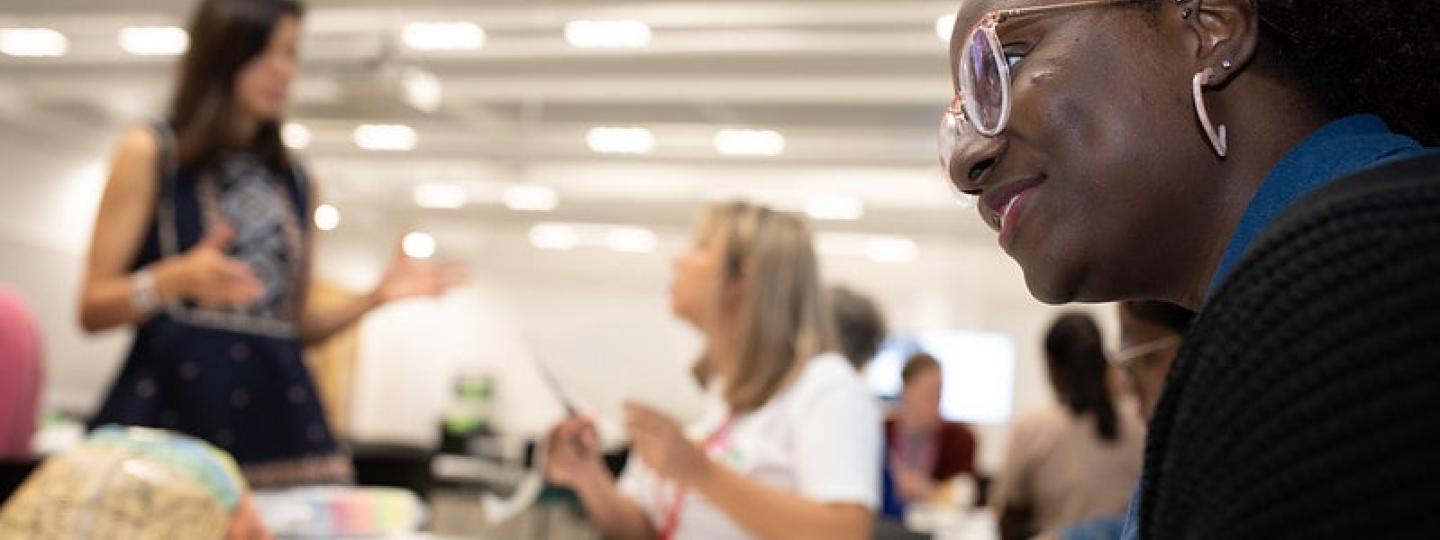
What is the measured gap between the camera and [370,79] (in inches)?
361

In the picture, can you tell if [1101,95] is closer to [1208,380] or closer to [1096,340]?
[1208,380]

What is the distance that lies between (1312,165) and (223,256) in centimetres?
174

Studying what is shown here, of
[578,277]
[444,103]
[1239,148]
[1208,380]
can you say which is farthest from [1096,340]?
[578,277]

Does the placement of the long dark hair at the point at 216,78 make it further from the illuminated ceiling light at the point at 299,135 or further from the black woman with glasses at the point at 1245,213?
the illuminated ceiling light at the point at 299,135

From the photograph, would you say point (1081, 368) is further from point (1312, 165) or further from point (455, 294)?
point (455, 294)

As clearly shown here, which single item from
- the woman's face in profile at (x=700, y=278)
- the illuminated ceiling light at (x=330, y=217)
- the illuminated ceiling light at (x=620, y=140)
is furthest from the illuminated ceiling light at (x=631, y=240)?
the woman's face in profile at (x=700, y=278)

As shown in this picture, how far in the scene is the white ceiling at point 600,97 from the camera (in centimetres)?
869

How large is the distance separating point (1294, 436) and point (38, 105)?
13295 millimetres

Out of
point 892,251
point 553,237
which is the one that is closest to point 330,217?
point 553,237

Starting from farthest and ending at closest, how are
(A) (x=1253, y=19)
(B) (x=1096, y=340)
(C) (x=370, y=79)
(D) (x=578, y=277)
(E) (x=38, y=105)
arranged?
(D) (x=578, y=277)
(E) (x=38, y=105)
(C) (x=370, y=79)
(B) (x=1096, y=340)
(A) (x=1253, y=19)

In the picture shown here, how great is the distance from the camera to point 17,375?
224 centimetres

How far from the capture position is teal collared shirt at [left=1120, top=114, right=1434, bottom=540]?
0.71 metres

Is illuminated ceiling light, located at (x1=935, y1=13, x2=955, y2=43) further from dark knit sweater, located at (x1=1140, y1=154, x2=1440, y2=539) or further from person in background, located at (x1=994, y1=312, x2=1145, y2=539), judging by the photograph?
dark knit sweater, located at (x1=1140, y1=154, x2=1440, y2=539)

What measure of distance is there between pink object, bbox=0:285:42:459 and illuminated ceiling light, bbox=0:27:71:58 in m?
8.47
